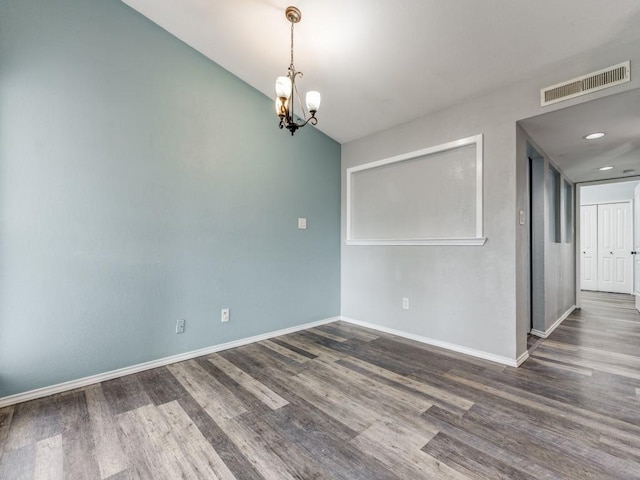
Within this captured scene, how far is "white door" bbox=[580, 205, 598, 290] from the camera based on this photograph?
672cm

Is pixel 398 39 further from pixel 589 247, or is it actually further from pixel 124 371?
pixel 589 247

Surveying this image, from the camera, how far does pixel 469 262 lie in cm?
289

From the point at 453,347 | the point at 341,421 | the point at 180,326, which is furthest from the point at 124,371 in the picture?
the point at 453,347

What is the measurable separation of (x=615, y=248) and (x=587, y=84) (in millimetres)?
6327

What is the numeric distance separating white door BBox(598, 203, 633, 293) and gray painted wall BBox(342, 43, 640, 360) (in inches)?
217

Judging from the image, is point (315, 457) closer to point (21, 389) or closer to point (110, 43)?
point (21, 389)

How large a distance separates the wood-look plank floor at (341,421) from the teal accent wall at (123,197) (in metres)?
0.47

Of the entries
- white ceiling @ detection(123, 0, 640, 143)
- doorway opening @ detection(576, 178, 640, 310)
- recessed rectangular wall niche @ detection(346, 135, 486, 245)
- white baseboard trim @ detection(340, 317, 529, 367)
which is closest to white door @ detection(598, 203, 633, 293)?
doorway opening @ detection(576, 178, 640, 310)

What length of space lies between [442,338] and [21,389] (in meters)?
3.56

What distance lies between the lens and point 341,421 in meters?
1.80

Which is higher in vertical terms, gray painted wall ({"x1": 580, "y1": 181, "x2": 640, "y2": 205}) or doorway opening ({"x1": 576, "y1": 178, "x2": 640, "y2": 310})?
gray painted wall ({"x1": 580, "y1": 181, "x2": 640, "y2": 205})

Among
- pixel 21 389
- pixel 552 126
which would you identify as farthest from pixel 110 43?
pixel 552 126

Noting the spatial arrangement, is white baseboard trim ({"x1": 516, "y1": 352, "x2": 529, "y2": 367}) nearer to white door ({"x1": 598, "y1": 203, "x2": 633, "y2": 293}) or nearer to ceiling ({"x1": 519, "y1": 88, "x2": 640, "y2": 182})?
ceiling ({"x1": 519, "y1": 88, "x2": 640, "y2": 182})

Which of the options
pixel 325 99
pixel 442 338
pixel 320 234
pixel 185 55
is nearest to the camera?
pixel 185 55
